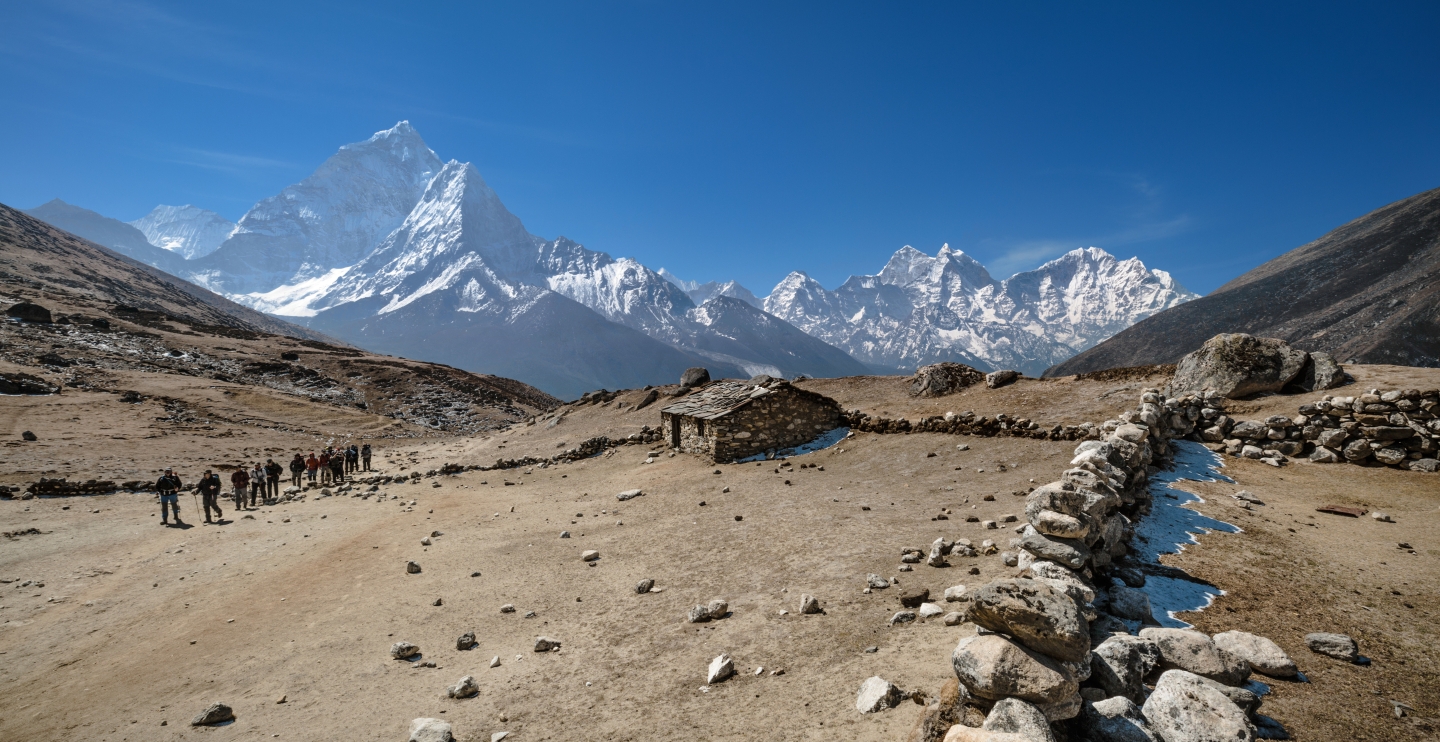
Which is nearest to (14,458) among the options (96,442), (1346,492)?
(96,442)

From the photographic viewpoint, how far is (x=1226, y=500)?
9.62m

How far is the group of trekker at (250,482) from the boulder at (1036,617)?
73.1 ft

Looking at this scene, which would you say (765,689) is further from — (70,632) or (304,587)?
(70,632)

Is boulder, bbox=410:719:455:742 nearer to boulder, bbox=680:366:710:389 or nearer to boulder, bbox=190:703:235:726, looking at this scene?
boulder, bbox=190:703:235:726

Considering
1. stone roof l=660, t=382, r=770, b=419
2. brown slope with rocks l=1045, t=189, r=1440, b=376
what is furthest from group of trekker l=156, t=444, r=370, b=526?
brown slope with rocks l=1045, t=189, r=1440, b=376

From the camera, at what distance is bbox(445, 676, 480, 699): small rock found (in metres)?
6.66

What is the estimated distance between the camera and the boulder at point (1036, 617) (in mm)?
3961

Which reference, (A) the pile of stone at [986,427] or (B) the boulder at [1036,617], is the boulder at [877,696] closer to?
(B) the boulder at [1036,617]

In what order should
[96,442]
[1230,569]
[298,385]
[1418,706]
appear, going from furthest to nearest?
1. [298,385]
2. [96,442]
3. [1230,569]
4. [1418,706]

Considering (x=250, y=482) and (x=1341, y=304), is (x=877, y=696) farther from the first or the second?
(x=1341, y=304)

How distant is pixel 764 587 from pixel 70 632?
12527mm

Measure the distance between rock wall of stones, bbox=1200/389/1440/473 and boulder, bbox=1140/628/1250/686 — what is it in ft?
35.5

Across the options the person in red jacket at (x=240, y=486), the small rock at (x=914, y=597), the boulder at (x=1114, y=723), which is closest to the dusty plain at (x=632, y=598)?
the small rock at (x=914, y=597)

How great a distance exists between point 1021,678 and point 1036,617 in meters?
0.46
